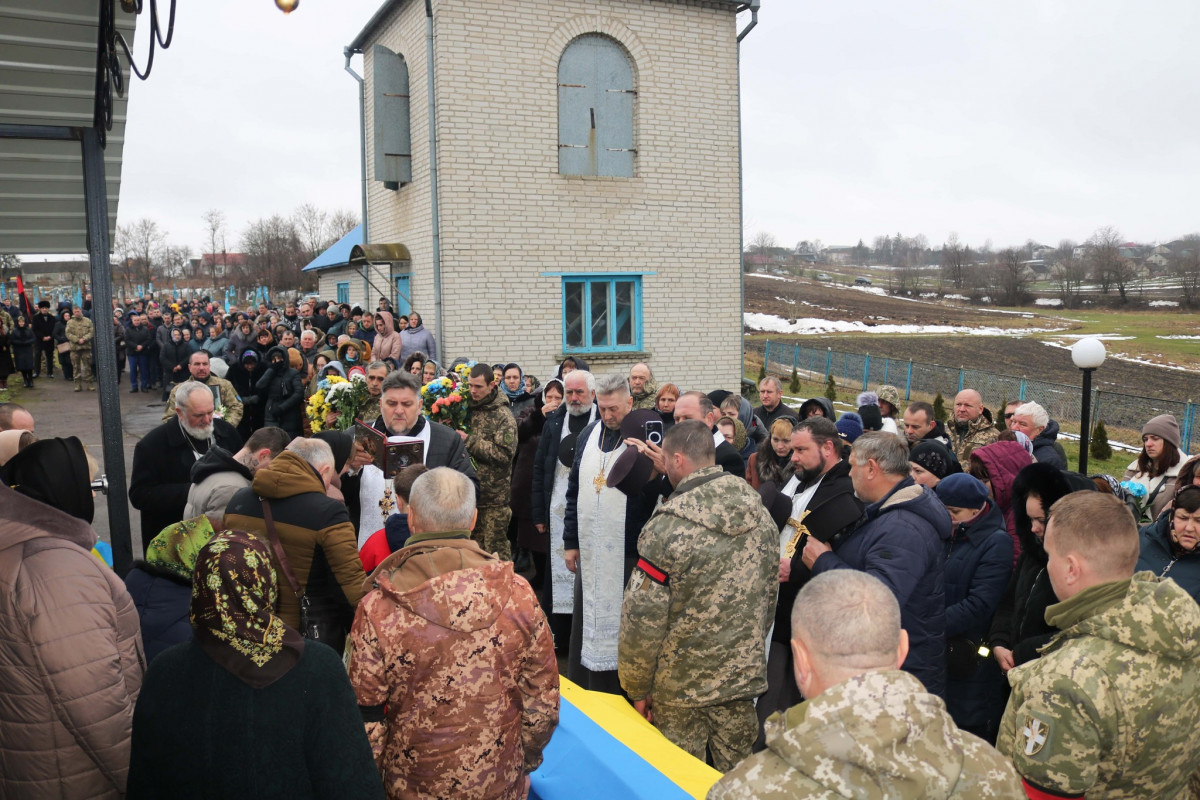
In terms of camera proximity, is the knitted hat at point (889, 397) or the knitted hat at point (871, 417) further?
the knitted hat at point (889, 397)

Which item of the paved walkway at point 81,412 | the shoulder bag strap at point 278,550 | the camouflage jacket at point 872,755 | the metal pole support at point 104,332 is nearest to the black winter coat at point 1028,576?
the camouflage jacket at point 872,755

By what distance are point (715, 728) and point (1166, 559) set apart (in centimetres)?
223

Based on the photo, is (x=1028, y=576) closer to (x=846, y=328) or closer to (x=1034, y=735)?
(x=1034, y=735)

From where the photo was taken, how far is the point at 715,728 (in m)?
3.65

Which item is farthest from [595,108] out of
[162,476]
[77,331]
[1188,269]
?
[1188,269]

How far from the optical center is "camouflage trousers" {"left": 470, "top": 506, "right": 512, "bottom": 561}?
6.95 m

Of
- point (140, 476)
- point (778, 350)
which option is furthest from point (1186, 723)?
point (778, 350)

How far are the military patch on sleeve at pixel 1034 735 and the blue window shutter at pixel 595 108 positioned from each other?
38.6 ft

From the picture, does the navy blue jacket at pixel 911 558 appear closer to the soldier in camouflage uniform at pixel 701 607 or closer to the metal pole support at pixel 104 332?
A: the soldier in camouflage uniform at pixel 701 607

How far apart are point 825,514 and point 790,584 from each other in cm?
42

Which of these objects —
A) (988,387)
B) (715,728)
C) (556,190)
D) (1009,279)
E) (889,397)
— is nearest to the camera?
(715,728)

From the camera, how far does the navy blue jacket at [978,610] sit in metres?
4.25

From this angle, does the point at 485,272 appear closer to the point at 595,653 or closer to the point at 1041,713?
the point at 595,653

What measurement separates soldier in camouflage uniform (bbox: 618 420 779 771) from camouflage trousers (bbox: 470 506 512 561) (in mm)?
3434
